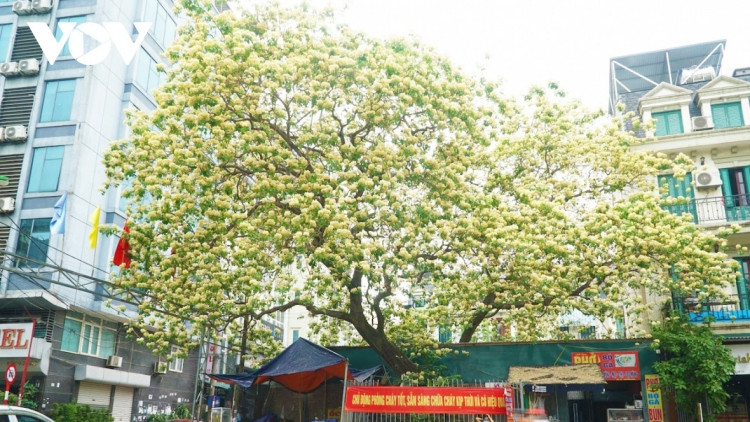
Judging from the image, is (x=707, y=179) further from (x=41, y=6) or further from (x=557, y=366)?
(x=41, y=6)

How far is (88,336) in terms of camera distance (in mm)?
28688

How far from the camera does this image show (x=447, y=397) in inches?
515

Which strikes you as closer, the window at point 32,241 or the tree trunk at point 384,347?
the tree trunk at point 384,347

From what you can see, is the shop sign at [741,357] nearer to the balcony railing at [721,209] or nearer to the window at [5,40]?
the balcony railing at [721,209]

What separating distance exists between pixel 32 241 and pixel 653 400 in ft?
84.5

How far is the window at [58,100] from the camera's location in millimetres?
29047

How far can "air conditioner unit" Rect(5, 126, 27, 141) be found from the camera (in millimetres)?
28688

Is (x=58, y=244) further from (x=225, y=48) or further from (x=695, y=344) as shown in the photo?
(x=695, y=344)

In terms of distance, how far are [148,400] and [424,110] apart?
1043 inches

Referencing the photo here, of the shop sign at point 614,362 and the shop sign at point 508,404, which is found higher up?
the shop sign at point 614,362

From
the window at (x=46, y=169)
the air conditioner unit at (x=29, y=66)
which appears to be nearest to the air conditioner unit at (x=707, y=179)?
the window at (x=46, y=169)

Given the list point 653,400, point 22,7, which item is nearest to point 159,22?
point 22,7

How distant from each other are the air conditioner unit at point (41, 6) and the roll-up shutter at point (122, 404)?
19.5 m

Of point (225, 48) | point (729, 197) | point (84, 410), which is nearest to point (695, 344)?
point (729, 197)
